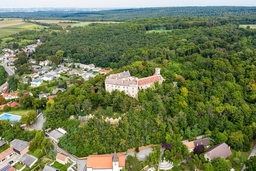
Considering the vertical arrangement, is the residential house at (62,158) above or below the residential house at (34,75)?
below

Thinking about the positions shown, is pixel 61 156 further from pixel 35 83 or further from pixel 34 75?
pixel 34 75

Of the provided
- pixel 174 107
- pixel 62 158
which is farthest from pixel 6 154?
Result: pixel 174 107

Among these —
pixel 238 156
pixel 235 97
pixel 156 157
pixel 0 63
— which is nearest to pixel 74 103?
pixel 156 157

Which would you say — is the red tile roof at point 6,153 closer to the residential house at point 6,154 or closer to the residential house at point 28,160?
the residential house at point 6,154

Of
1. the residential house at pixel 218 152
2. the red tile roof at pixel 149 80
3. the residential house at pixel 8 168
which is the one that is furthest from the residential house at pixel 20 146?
the residential house at pixel 218 152

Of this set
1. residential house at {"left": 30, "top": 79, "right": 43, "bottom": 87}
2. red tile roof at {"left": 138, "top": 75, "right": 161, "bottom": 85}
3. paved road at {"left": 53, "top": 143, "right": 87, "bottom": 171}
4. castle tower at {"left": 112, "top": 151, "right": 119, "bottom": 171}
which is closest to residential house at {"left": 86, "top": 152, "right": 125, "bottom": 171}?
castle tower at {"left": 112, "top": 151, "right": 119, "bottom": 171}

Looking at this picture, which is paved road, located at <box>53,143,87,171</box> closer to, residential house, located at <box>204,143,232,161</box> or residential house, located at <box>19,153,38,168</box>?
residential house, located at <box>19,153,38,168</box>

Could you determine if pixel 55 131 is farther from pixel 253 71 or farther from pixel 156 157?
pixel 253 71
